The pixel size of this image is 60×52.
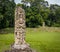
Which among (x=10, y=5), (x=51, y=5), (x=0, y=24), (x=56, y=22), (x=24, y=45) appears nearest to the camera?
(x=24, y=45)

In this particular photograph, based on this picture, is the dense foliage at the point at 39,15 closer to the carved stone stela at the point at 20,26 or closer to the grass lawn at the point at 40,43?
the grass lawn at the point at 40,43

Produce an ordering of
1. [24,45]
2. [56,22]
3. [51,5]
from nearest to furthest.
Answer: [24,45] → [56,22] → [51,5]

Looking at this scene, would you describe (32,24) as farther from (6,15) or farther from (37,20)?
(6,15)

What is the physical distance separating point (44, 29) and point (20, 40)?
23.9 m

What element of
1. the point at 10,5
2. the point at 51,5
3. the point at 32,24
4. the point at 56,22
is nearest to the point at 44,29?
the point at 32,24

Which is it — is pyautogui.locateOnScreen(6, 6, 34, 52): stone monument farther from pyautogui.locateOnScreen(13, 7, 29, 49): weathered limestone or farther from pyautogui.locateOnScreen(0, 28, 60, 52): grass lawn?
pyautogui.locateOnScreen(0, 28, 60, 52): grass lawn

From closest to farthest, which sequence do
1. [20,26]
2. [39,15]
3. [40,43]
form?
1. [20,26]
2. [40,43]
3. [39,15]

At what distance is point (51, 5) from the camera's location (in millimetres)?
58594

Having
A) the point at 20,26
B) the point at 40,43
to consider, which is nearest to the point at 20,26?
the point at 20,26

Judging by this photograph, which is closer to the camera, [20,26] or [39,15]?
[20,26]

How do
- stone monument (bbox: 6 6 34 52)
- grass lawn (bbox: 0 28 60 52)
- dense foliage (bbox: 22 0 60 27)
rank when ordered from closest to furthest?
stone monument (bbox: 6 6 34 52) < grass lawn (bbox: 0 28 60 52) < dense foliage (bbox: 22 0 60 27)

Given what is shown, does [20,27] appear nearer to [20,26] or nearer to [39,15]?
[20,26]

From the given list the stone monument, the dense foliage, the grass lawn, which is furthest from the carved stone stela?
the dense foliage

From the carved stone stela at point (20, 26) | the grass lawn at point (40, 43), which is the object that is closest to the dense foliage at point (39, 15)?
the grass lawn at point (40, 43)
